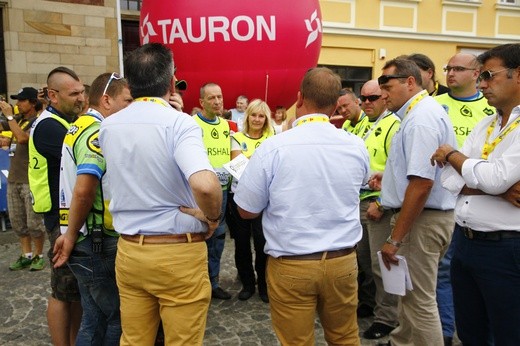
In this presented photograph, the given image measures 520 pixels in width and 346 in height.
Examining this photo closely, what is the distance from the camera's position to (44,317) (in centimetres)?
375

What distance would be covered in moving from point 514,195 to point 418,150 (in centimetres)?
62

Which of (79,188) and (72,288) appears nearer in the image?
(79,188)

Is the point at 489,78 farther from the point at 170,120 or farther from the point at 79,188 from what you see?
the point at 79,188

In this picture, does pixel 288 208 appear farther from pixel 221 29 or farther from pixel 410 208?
pixel 221 29

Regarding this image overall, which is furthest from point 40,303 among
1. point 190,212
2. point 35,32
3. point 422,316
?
point 35,32

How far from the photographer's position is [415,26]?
13.9 m

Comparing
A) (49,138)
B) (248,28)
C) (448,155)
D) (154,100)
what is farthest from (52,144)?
(248,28)

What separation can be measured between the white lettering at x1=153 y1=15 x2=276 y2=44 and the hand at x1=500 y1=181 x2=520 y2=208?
12.3ft

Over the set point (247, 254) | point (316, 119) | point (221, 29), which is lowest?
point (247, 254)

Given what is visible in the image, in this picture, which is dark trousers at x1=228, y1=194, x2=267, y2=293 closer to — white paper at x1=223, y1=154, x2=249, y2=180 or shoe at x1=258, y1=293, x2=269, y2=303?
shoe at x1=258, y1=293, x2=269, y2=303

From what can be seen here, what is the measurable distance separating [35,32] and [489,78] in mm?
9248

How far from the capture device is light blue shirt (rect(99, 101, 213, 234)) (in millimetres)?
1953

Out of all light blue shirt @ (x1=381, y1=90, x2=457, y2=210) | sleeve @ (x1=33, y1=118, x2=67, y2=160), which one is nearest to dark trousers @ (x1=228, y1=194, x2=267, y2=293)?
light blue shirt @ (x1=381, y1=90, x2=457, y2=210)

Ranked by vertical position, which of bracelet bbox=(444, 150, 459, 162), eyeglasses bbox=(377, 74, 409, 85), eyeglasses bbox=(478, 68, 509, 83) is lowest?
bracelet bbox=(444, 150, 459, 162)
